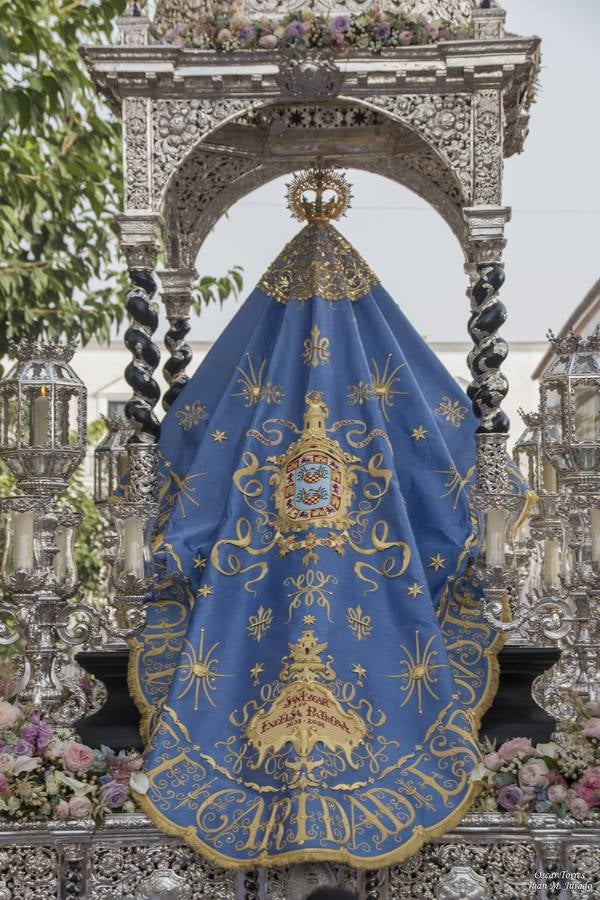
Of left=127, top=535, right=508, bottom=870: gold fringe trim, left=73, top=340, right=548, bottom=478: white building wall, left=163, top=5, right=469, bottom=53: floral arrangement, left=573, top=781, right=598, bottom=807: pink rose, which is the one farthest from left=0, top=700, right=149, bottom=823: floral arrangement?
left=73, top=340, right=548, bottom=478: white building wall

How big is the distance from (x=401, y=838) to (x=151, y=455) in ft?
7.24

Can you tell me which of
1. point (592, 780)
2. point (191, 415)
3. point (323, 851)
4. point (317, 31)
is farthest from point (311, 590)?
point (317, 31)

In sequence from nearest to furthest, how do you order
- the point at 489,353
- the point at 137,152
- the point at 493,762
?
the point at 493,762
the point at 489,353
the point at 137,152

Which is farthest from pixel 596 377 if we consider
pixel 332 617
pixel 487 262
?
pixel 332 617

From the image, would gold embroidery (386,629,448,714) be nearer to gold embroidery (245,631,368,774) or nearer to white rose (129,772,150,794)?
gold embroidery (245,631,368,774)

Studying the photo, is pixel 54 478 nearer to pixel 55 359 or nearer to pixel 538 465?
pixel 55 359

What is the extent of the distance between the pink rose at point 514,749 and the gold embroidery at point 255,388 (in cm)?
205

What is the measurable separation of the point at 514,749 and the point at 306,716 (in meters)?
0.87

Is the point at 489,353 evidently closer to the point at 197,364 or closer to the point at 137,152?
the point at 137,152

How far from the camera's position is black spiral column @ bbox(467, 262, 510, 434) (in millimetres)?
7445

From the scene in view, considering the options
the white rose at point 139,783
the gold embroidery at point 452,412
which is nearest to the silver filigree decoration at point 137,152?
the gold embroidery at point 452,412

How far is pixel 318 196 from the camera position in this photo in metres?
8.68

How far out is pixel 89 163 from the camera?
1073 cm

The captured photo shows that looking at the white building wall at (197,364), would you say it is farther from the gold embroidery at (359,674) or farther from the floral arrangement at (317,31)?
the gold embroidery at (359,674)
